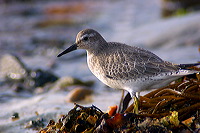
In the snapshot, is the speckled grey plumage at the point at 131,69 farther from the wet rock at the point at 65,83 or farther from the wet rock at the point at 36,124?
the wet rock at the point at 65,83

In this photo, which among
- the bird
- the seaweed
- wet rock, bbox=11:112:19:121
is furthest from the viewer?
wet rock, bbox=11:112:19:121

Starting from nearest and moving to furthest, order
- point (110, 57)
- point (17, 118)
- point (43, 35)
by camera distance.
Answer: point (110, 57), point (17, 118), point (43, 35)

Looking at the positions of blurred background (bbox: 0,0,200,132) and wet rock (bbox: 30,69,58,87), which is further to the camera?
wet rock (bbox: 30,69,58,87)

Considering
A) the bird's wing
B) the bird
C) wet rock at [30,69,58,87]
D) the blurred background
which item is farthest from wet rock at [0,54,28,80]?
the bird's wing

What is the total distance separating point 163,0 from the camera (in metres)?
15.2

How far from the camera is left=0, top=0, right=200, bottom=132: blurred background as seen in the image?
661cm

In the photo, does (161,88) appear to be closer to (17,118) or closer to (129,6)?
(17,118)

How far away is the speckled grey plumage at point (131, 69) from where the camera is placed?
4.36 meters

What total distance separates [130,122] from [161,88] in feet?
3.95

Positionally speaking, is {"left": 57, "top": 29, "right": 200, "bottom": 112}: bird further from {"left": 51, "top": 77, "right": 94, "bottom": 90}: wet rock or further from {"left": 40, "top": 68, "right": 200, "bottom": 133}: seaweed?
{"left": 51, "top": 77, "right": 94, "bottom": 90}: wet rock

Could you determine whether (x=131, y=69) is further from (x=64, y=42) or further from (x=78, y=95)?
(x=64, y=42)

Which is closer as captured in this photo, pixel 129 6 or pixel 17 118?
pixel 17 118

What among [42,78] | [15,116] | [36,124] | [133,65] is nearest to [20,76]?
[42,78]

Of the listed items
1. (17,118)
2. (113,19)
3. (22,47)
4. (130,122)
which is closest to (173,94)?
(130,122)
